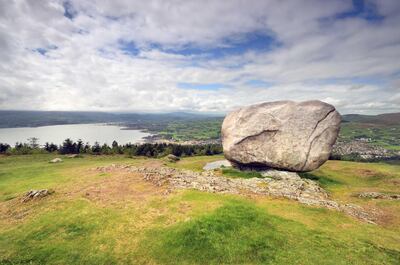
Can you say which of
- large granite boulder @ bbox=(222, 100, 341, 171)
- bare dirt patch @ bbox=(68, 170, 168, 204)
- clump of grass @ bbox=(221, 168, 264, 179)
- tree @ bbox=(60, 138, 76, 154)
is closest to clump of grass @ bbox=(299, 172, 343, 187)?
large granite boulder @ bbox=(222, 100, 341, 171)

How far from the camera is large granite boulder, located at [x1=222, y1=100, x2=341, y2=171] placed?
3369cm

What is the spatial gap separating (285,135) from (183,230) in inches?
966

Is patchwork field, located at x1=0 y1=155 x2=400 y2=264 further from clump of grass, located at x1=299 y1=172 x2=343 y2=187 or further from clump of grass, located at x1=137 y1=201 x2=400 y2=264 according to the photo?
clump of grass, located at x1=299 y1=172 x2=343 y2=187

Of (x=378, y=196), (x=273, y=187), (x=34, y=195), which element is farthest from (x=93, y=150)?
(x=378, y=196)

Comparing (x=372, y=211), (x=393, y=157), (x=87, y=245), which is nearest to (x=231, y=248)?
(x=87, y=245)

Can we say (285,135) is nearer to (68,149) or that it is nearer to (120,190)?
(120,190)

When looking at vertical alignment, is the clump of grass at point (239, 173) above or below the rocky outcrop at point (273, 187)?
below

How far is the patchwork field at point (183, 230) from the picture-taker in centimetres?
1418

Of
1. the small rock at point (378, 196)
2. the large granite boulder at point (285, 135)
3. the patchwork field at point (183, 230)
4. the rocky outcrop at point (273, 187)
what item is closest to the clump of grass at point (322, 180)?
the large granite boulder at point (285, 135)

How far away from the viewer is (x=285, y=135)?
34656 mm

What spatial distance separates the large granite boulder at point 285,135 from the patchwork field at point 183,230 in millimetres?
8583

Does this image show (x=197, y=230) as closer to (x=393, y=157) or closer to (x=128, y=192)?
(x=128, y=192)

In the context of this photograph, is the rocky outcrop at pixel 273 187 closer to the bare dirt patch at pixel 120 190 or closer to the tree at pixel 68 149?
the bare dirt patch at pixel 120 190

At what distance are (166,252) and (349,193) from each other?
88.1 feet
